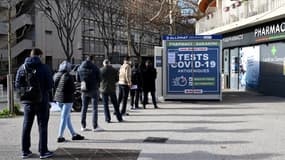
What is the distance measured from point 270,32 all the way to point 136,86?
867 cm

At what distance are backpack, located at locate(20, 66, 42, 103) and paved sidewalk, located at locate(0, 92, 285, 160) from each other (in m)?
1.04

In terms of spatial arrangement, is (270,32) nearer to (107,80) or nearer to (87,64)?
(107,80)

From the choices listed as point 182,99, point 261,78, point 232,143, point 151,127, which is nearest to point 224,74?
point 261,78

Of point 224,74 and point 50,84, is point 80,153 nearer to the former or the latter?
point 50,84

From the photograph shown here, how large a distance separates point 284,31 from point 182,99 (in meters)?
5.56

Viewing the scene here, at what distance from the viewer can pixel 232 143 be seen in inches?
325

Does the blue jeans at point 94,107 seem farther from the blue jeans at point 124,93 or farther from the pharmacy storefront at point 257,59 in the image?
the pharmacy storefront at point 257,59

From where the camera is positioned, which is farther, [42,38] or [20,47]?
[42,38]

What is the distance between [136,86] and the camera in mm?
14961

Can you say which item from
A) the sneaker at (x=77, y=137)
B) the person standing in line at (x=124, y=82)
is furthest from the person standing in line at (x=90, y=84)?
the person standing in line at (x=124, y=82)

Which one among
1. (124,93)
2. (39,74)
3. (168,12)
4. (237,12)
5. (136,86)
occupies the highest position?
(168,12)

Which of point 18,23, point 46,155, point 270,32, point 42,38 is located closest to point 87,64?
point 46,155

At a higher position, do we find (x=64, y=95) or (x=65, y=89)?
(x=65, y=89)

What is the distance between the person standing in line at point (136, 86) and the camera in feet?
49.3
